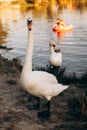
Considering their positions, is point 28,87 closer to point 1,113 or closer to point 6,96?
point 1,113

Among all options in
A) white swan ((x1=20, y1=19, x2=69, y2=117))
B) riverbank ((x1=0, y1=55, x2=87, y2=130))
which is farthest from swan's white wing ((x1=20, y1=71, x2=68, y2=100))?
riverbank ((x1=0, y1=55, x2=87, y2=130))

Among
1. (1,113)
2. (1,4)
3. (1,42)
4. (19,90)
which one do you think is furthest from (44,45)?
(1,4)

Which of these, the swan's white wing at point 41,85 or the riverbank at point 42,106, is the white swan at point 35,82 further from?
the riverbank at point 42,106

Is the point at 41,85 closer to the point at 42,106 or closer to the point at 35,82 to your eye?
the point at 35,82

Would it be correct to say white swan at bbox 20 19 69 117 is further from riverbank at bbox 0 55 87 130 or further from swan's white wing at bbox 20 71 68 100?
riverbank at bbox 0 55 87 130

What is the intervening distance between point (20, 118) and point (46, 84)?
945mm

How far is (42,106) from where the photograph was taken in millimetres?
9164

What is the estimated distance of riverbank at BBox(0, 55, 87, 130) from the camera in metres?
7.74

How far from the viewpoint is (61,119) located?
319 inches

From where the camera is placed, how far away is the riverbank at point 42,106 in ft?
25.4

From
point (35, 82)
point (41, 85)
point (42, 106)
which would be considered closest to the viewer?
point (35, 82)

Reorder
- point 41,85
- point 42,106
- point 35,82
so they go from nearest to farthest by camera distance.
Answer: point 35,82, point 41,85, point 42,106

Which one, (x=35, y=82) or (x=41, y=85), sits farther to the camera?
(x=41, y=85)

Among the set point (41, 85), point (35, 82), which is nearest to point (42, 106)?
point (41, 85)
